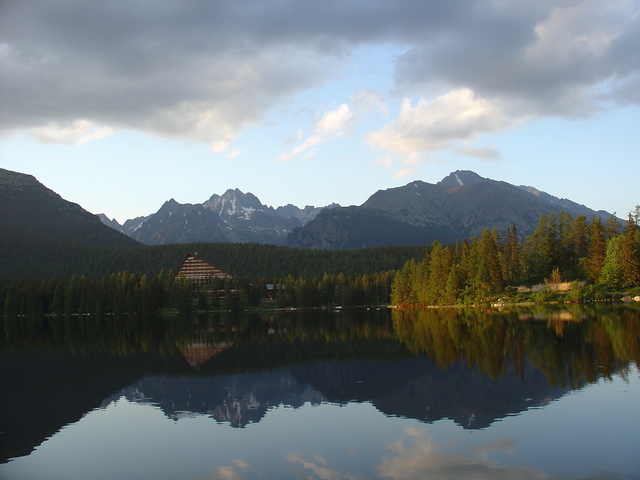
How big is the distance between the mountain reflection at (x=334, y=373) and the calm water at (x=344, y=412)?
162 millimetres

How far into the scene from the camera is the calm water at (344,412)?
20.0 meters

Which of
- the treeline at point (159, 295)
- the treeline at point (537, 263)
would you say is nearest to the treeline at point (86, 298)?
the treeline at point (159, 295)

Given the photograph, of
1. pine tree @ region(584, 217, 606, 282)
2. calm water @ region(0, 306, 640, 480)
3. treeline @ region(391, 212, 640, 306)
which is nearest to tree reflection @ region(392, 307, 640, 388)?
calm water @ region(0, 306, 640, 480)

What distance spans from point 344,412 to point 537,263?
100 meters

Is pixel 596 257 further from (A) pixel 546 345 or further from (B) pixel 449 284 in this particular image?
→ (A) pixel 546 345

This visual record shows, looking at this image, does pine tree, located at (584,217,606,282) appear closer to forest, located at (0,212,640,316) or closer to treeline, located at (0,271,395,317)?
forest, located at (0,212,640,316)

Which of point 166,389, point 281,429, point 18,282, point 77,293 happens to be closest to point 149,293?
point 77,293

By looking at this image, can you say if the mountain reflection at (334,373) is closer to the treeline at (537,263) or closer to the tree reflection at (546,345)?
the tree reflection at (546,345)

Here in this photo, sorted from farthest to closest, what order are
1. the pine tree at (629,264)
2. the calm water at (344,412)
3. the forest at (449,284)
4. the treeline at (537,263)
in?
1. the forest at (449,284)
2. the treeline at (537,263)
3. the pine tree at (629,264)
4. the calm water at (344,412)

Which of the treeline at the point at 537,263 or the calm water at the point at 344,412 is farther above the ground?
the treeline at the point at 537,263

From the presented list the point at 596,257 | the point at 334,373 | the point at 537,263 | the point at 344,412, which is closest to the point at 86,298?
the point at 537,263

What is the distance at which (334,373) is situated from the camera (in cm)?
3953

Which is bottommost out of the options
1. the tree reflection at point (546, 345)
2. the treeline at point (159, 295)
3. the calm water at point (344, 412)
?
the calm water at point (344, 412)

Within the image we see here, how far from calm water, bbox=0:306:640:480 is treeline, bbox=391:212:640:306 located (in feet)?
175
